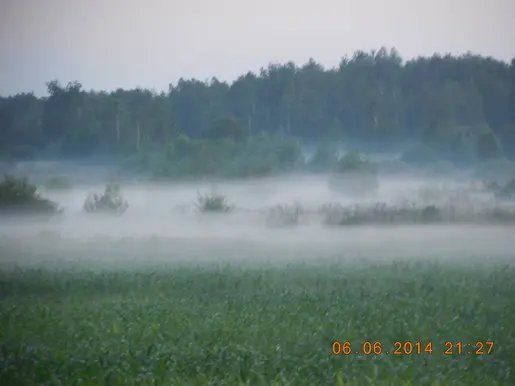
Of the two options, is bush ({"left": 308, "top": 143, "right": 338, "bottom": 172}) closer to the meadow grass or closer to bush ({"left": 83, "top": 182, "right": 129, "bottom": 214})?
the meadow grass

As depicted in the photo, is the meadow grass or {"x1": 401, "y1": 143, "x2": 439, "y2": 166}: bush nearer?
the meadow grass

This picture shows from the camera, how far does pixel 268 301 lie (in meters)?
4.20

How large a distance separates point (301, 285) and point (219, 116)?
3.83 feet

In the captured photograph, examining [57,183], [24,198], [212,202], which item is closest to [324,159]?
[212,202]

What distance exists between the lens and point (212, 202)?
438 centimetres

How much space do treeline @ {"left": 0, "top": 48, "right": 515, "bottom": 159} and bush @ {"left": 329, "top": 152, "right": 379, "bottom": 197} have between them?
0.13 m

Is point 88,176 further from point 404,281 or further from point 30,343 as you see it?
point 404,281

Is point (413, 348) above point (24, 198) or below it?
below

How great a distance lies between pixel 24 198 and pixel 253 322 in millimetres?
1657

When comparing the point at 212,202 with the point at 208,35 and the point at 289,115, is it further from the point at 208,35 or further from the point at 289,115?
the point at 208,35

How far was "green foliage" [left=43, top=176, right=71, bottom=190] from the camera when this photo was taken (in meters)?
4.43
